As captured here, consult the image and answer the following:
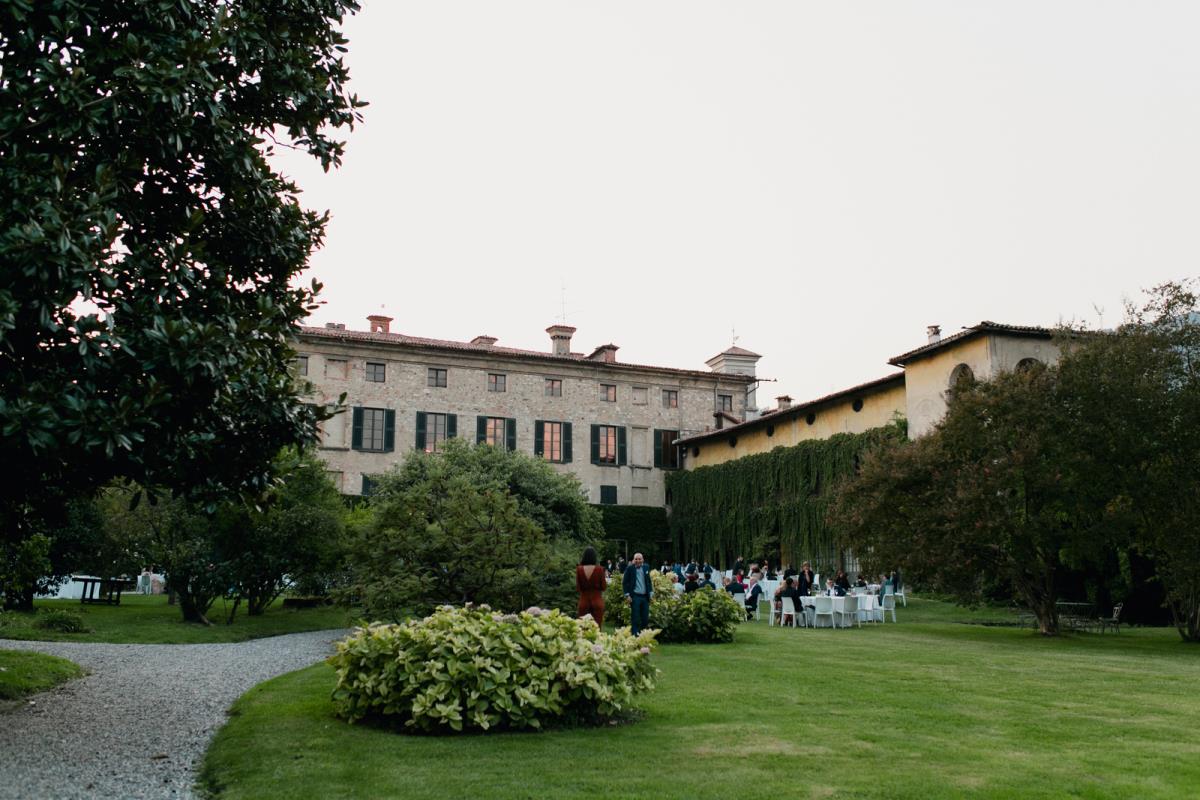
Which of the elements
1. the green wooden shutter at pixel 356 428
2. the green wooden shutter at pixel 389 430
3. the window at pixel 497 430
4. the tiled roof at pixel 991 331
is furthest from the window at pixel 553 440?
the tiled roof at pixel 991 331

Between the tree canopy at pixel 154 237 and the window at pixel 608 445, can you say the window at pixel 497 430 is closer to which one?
the window at pixel 608 445

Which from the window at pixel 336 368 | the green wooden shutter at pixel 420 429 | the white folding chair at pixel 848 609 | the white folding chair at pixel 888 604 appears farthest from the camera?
the green wooden shutter at pixel 420 429

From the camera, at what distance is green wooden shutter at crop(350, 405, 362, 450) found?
44188mm

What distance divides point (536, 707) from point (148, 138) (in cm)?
513

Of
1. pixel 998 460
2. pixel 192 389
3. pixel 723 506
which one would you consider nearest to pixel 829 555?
pixel 723 506

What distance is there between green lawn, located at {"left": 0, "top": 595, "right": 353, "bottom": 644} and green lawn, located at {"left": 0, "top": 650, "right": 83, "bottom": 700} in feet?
12.6

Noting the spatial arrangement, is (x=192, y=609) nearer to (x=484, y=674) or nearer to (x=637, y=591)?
(x=637, y=591)

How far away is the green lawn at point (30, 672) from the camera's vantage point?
10328mm

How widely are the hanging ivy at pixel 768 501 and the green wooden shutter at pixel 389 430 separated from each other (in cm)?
1362

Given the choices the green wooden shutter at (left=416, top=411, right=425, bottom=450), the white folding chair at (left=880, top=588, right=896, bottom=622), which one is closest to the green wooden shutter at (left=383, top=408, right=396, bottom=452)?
the green wooden shutter at (left=416, top=411, right=425, bottom=450)

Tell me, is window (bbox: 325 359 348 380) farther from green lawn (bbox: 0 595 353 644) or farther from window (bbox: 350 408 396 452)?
green lawn (bbox: 0 595 353 644)

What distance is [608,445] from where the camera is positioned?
160ft

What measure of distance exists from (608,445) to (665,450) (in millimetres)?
3102

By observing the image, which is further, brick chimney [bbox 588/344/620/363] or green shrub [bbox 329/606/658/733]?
brick chimney [bbox 588/344/620/363]
